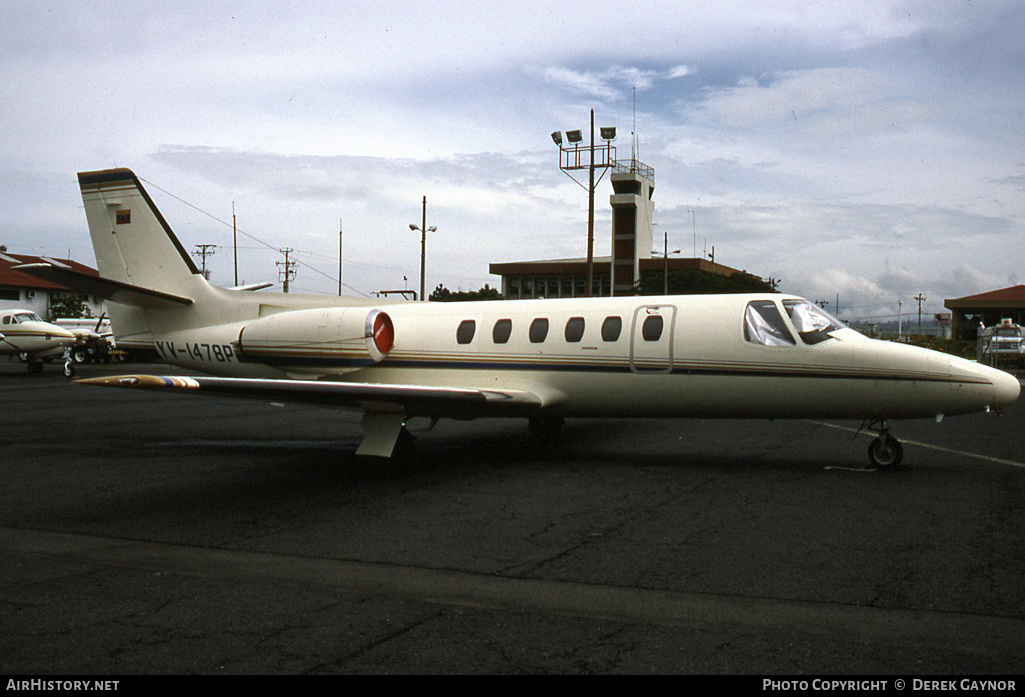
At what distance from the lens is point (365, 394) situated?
10.3 meters

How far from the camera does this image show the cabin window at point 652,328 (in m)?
11.6

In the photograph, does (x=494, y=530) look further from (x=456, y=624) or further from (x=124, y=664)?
(x=124, y=664)

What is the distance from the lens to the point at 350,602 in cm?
555

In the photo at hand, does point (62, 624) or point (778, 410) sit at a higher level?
point (778, 410)

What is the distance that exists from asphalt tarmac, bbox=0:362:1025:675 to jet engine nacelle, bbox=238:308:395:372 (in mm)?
1486

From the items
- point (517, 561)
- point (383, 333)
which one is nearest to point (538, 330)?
point (383, 333)

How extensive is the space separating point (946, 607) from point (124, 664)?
4.87m

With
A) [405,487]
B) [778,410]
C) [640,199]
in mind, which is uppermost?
[640,199]

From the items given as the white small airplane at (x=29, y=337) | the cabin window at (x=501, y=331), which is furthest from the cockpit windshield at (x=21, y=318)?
the cabin window at (x=501, y=331)

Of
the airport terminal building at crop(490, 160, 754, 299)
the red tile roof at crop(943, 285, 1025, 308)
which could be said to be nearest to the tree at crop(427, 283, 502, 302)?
the airport terminal building at crop(490, 160, 754, 299)

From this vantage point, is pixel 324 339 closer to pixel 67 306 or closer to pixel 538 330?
pixel 538 330
